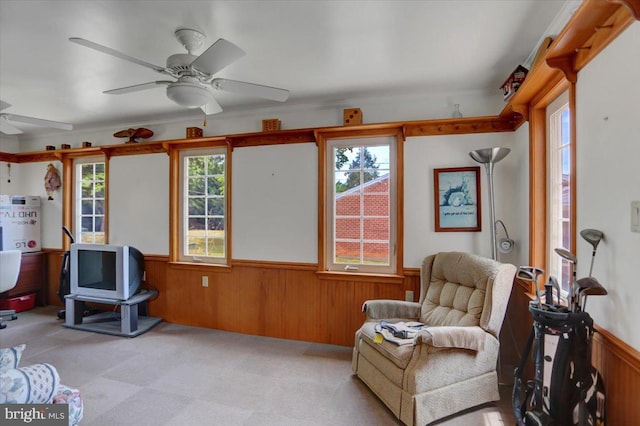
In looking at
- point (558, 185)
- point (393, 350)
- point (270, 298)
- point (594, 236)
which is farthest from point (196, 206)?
point (594, 236)

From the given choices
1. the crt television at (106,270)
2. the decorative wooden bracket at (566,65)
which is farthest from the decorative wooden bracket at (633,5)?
the crt television at (106,270)

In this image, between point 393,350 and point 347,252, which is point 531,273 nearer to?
point 393,350

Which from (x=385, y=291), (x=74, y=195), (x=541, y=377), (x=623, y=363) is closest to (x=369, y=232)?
(x=385, y=291)

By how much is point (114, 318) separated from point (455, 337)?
413cm

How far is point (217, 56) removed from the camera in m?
1.76

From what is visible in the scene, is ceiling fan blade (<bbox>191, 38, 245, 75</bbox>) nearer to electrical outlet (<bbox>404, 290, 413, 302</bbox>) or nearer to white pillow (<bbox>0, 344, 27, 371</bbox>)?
white pillow (<bbox>0, 344, 27, 371</bbox>)

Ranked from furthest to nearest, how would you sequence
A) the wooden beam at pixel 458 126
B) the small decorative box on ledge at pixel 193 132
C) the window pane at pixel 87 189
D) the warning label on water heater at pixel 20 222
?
the window pane at pixel 87 189, the warning label on water heater at pixel 20 222, the small decorative box on ledge at pixel 193 132, the wooden beam at pixel 458 126

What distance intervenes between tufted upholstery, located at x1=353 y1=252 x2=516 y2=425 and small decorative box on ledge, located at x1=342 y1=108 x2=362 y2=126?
1603 mm

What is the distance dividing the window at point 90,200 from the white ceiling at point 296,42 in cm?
144

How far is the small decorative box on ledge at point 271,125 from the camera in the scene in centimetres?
356

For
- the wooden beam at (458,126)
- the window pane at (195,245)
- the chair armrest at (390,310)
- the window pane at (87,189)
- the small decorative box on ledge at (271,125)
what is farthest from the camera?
the window pane at (87,189)

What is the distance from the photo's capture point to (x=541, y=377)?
1635mm

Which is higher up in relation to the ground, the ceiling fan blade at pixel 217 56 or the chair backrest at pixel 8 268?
the ceiling fan blade at pixel 217 56

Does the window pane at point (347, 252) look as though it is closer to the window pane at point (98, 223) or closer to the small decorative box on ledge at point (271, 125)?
the small decorative box on ledge at point (271, 125)
